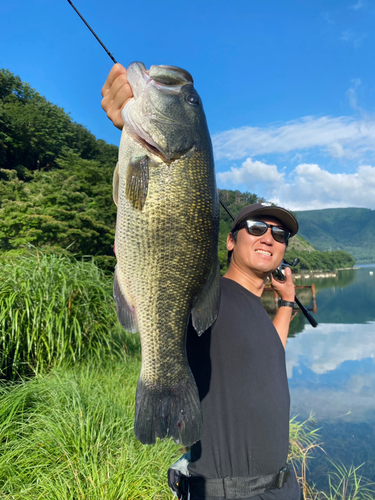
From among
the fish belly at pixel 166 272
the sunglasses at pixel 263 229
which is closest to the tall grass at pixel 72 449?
the fish belly at pixel 166 272

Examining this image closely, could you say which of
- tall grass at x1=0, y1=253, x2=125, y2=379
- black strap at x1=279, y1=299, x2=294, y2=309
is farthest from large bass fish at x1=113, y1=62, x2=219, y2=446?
tall grass at x1=0, y1=253, x2=125, y2=379

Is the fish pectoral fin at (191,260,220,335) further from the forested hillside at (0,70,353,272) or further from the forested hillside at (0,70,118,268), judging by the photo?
the forested hillside at (0,70,118,268)

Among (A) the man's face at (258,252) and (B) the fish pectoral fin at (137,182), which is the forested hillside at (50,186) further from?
(B) the fish pectoral fin at (137,182)

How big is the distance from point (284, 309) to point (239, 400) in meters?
1.04

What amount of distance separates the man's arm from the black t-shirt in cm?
52

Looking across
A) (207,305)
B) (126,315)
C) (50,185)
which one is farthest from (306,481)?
(50,185)

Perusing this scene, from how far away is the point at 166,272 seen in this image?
1.42 m

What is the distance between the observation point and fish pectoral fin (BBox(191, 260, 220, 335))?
58.6 inches

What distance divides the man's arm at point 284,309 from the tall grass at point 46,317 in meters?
3.25

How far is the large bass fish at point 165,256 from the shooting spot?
140 cm

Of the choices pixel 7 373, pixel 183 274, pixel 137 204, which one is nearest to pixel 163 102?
pixel 137 204

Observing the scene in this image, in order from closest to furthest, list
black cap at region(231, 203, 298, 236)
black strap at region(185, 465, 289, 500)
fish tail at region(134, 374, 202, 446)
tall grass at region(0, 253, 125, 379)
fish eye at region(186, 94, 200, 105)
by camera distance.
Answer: fish tail at region(134, 374, 202, 446) → black strap at region(185, 465, 289, 500) → fish eye at region(186, 94, 200, 105) → black cap at region(231, 203, 298, 236) → tall grass at region(0, 253, 125, 379)

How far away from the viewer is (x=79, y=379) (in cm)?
445

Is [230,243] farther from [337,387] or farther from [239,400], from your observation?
[337,387]
